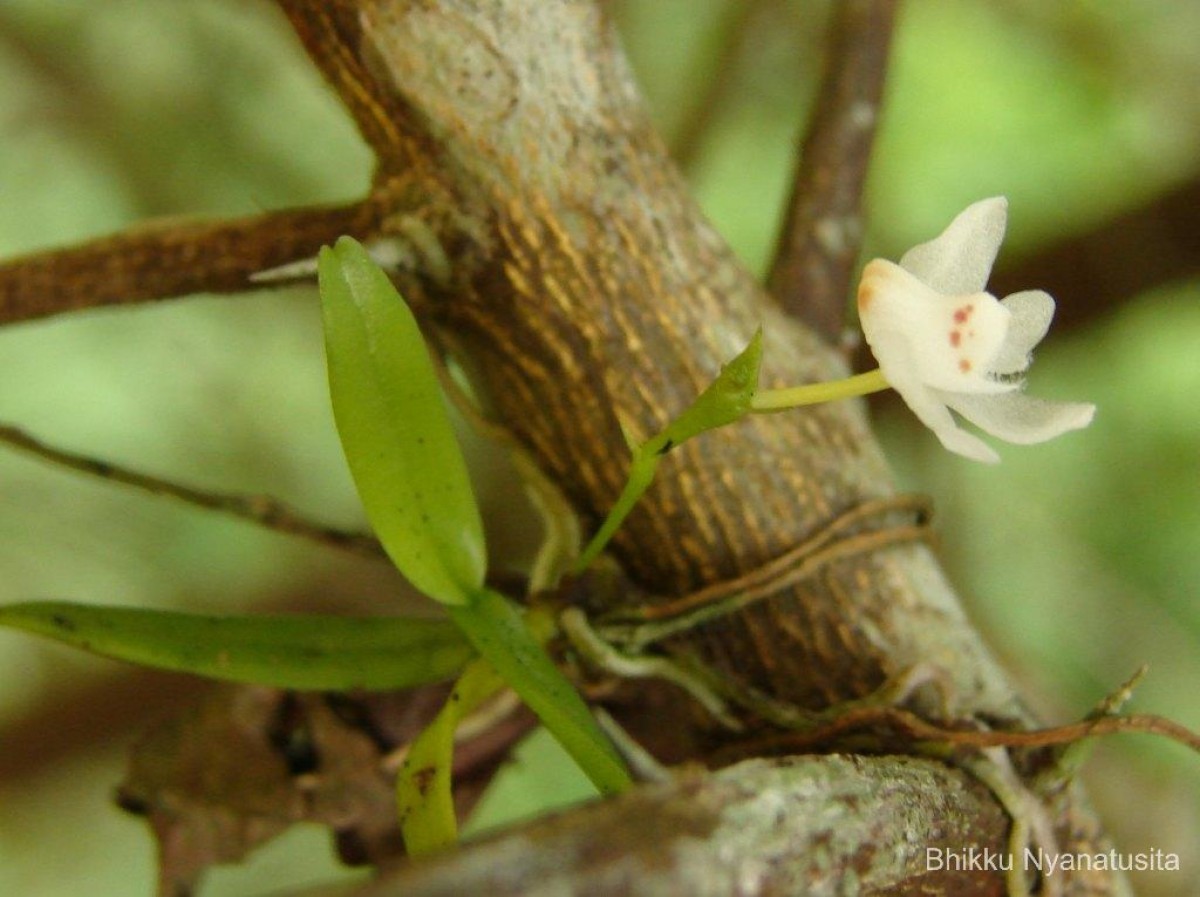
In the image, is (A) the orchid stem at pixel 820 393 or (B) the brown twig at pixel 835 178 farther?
(B) the brown twig at pixel 835 178

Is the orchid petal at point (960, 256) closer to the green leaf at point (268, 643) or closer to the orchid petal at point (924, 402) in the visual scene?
the orchid petal at point (924, 402)

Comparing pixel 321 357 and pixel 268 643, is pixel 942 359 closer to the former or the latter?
pixel 268 643

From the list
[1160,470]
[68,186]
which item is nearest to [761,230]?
[1160,470]

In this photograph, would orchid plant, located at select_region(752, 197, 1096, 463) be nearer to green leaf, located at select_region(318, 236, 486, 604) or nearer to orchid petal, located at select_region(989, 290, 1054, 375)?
orchid petal, located at select_region(989, 290, 1054, 375)

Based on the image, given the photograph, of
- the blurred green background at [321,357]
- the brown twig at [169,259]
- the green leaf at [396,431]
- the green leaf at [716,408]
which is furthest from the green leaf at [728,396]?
the blurred green background at [321,357]

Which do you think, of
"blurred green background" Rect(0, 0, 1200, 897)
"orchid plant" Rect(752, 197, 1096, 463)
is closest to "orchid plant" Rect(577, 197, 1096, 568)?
"orchid plant" Rect(752, 197, 1096, 463)

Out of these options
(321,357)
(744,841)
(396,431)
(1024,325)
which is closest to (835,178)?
(1024,325)

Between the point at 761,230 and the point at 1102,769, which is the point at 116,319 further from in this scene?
the point at 1102,769
